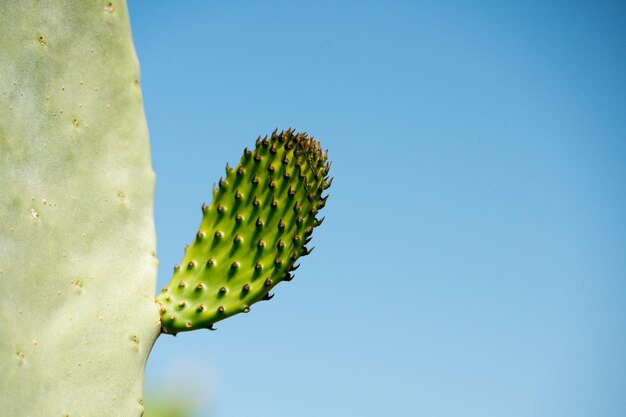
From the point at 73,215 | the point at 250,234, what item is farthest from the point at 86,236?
the point at 250,234

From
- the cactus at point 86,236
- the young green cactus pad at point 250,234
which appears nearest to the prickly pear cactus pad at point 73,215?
the cactus at point 86,236

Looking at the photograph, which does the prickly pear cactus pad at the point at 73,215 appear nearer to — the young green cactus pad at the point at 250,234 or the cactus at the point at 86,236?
the cactus at the point at 86,236

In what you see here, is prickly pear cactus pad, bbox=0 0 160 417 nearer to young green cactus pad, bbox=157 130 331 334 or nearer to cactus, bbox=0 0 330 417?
cactus, bbox=0 0 330 417

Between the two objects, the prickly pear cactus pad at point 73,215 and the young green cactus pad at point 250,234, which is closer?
the prickly pear cactus pad at point 73,215

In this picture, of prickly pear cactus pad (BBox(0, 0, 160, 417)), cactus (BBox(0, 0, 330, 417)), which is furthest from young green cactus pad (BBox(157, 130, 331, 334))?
prickly pear cactus pad (BBox(0, 0, 160, 417))

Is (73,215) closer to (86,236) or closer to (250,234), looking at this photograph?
(86,236)
